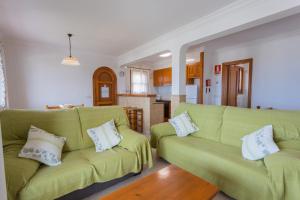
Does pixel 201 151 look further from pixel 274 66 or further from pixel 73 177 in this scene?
pixel 274 66

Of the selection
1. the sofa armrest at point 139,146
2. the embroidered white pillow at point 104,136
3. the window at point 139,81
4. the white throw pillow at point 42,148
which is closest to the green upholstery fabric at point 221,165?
the sofa armrest at point 139,146

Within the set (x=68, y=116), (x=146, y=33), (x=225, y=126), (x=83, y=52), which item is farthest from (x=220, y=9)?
(x=83, y=52)

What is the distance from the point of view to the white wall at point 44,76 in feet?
13.5

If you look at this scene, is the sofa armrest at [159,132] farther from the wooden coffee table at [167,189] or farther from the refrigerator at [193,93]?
the refrigerator at [193,93]

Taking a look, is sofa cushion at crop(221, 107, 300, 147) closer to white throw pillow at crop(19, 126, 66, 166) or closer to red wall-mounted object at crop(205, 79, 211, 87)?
white throw pillow at crop(19, 126, 66, 166)

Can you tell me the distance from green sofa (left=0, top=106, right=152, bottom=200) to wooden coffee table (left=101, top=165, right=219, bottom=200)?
540 mm

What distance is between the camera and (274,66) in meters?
3.77

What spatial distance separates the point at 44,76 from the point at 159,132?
3.82 meters

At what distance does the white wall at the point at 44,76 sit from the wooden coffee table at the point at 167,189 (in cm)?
434

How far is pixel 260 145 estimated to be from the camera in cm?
171

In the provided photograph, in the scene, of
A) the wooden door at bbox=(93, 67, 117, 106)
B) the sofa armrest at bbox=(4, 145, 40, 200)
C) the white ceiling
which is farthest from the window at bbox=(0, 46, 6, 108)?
the sofa armrest at bbox=(4, 145, 40, 200)

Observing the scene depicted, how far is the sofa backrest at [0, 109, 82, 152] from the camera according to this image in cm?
181

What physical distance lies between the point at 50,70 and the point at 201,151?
4.57 meters

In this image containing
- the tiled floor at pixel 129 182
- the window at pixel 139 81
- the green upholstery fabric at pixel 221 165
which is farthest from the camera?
the window at pixel 139 81
